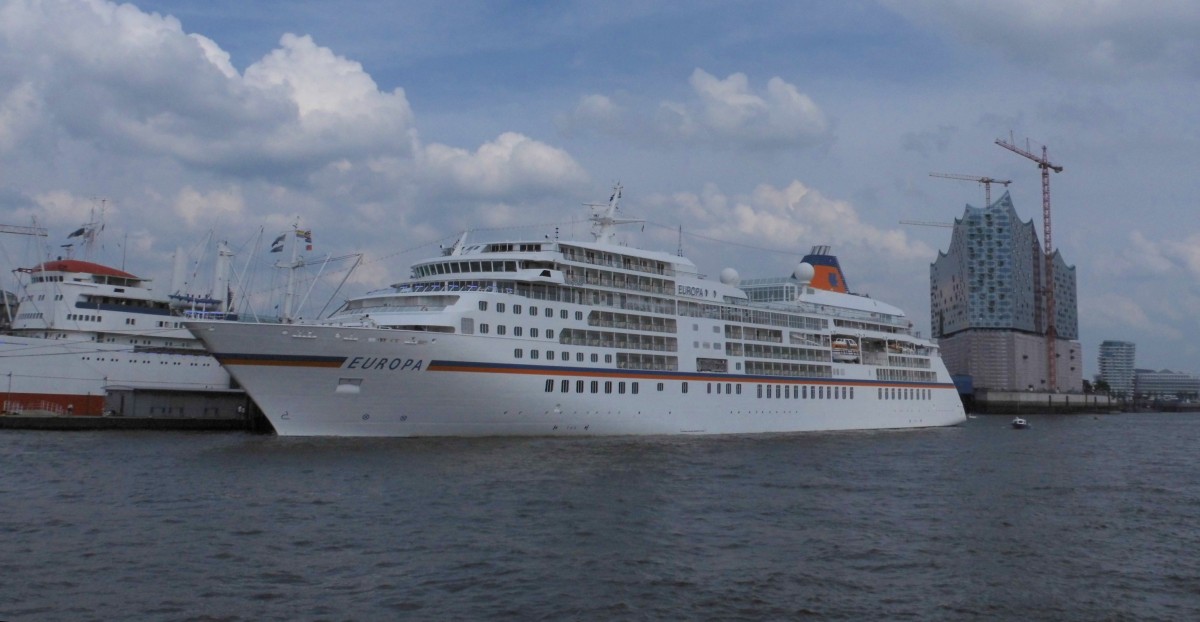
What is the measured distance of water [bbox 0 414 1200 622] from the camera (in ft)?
50.0

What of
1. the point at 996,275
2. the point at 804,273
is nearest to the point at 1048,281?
the point at 996,275

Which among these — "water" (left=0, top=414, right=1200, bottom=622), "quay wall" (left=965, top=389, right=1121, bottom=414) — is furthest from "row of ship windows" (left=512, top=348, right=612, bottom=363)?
"quay wall" (left=965, top=389, right=1121, bottom=414)

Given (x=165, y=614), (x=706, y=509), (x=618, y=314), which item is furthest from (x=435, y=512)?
(x=618, y=314)

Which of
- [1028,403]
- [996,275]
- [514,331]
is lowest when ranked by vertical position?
[1028,403]

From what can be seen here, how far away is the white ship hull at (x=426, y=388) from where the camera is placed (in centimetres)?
3453

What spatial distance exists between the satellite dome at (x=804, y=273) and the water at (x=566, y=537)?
27.2 metres

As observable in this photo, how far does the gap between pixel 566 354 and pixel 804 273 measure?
2587cm

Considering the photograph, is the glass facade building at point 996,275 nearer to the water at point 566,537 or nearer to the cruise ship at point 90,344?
the water at point 566,537

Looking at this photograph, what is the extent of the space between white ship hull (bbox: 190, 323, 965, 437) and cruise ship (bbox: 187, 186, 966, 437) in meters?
0.06

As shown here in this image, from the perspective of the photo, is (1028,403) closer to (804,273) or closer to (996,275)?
(996,275)

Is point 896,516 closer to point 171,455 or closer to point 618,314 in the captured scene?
point 618,314

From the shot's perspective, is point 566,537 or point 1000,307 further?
point 1000,307

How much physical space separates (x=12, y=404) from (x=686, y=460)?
37.5m

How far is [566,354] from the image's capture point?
133 ft
